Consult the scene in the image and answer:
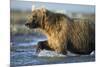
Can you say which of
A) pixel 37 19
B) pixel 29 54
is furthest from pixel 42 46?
pixel 37 19

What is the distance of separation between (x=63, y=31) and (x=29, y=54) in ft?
1.59

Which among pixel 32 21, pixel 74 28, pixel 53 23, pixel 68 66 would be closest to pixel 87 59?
pixel 68 66

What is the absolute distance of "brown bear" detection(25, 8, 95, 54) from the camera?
2.23 m

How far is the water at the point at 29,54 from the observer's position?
6.89ft

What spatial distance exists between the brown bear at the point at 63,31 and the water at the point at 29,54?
72 millimetres

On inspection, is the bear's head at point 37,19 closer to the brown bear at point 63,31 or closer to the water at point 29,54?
the brown bear at point 63,31

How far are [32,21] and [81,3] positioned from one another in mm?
670

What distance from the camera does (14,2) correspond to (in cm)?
210

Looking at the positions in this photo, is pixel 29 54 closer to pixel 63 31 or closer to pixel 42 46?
pixel 42 46

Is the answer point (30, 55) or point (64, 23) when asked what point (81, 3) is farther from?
point (30, 55)

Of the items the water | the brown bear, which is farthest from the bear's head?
the water

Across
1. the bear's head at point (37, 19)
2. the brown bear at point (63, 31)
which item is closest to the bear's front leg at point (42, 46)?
the brown bear at point (63, 31)

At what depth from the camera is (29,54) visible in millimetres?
2164

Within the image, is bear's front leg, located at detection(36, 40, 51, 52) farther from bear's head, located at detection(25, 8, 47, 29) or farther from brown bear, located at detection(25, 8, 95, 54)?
bear's head, located at detection(25, 8, 47, 29)
